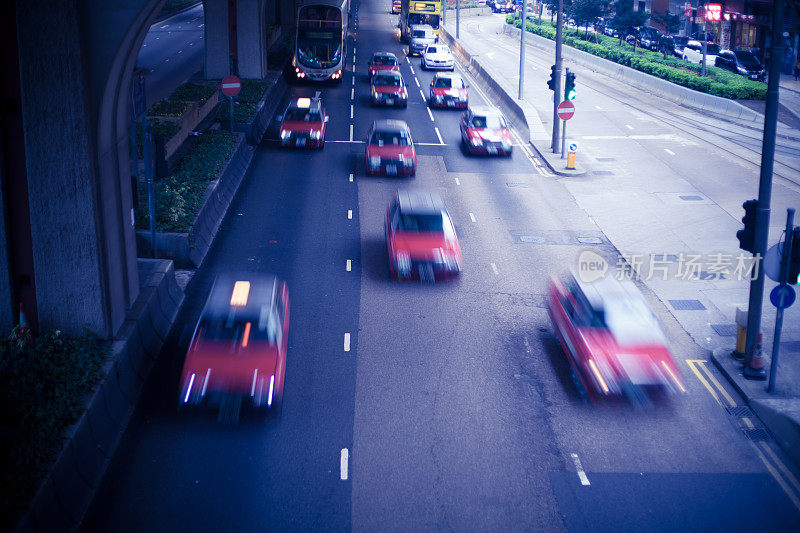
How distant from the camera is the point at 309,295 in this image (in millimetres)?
18219

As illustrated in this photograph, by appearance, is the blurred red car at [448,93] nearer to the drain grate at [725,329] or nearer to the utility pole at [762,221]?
the drain grate at [725,329]

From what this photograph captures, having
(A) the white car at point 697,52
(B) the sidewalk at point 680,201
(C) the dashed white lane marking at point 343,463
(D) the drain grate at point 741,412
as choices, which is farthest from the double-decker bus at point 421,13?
(C) the dashed white lane marking at point 343,463

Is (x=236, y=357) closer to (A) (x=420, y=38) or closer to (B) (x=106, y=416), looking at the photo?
(B) (x=106, y=416)

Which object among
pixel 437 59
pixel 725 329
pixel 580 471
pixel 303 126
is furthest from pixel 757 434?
pixel 437 59

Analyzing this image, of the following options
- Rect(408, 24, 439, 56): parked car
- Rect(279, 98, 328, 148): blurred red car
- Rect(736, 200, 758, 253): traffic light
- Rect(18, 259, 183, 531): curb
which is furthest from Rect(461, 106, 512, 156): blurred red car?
Rect(408, 24, 439, 56): parked car

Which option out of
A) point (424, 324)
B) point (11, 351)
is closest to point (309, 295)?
point (424, 324)

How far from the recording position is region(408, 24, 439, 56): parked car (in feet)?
191

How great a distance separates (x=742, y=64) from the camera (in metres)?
52.7

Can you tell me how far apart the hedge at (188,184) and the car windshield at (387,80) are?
12952 millimetres

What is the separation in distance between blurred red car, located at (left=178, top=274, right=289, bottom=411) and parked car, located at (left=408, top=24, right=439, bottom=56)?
46355 millimetres

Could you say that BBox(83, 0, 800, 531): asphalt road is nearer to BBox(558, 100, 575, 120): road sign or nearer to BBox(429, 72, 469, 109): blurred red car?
BBox(558, 100, 575, 120): road sign

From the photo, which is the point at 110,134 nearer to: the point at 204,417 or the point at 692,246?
the point at 204,417

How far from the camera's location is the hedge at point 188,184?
19953 millimetres

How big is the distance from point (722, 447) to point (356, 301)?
8224 mm
